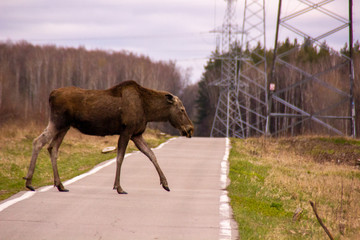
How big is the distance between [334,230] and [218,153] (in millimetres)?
11403

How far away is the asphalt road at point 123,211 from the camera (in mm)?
7211

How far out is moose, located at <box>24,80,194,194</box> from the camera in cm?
984

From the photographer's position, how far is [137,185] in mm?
11602

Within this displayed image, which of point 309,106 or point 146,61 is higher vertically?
point 146,61

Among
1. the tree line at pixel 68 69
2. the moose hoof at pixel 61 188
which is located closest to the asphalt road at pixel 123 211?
the moose hoof at pixel 61 188

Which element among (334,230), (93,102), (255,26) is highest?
(255,26)

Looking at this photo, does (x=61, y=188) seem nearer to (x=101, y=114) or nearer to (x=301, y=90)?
(x=101, y=114)

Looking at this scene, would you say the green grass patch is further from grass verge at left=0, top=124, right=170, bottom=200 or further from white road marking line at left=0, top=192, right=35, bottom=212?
grass verge at left=0, top=124, right=170, bottom=200

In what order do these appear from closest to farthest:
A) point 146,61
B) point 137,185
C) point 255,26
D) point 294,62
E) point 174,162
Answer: point 137,185
point 174,162
point 255,26
point 294,62
point 146,61

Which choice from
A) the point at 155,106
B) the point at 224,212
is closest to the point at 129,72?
the point at 155,106

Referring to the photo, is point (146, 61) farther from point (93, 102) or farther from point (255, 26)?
point (93, 102)

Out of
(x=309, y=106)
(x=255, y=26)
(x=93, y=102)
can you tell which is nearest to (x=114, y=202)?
(x=93, y=102)

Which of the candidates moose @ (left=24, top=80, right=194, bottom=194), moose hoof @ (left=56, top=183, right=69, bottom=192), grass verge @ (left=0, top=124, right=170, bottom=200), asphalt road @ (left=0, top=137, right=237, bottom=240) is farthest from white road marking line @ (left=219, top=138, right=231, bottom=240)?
grass verge @ (left=0, top=124, right=170, bottom=200)

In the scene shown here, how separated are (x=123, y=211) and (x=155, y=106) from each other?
247 centimetres
